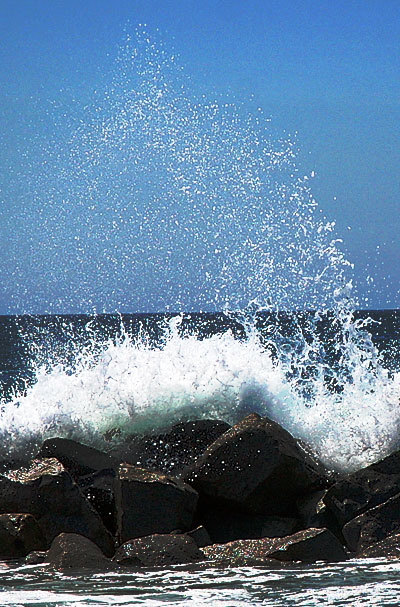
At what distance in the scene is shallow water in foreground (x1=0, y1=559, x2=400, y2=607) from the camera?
5.26m

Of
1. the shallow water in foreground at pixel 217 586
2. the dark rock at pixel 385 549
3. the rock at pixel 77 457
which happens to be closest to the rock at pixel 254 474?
the rock at pixel 77 457

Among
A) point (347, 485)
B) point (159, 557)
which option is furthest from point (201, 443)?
point (159, 557)

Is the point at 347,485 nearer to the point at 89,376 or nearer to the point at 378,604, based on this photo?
the point at 378,604

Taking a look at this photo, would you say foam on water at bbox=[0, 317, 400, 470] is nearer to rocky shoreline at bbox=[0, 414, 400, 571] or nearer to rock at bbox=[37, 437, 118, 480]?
rock at bbox=[37, 437, 118, 480]

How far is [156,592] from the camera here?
550 cm

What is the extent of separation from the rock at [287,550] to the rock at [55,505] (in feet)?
3.29

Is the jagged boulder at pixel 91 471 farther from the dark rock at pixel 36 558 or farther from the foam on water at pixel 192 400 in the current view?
the foam on water at pixel 192 400

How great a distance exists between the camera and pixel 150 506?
6.95m

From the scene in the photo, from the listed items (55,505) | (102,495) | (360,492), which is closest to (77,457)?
(102,495)

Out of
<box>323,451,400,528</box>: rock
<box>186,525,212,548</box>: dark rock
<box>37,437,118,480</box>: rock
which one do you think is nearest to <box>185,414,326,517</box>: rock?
<box>323,451,400,528</box>: rock

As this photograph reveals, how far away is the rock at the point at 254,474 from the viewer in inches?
289

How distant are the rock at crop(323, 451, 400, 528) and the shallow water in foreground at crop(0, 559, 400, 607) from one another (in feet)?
2.69

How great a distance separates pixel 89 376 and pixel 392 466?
4.15m

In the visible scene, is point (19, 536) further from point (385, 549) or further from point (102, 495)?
point (385, 549)
